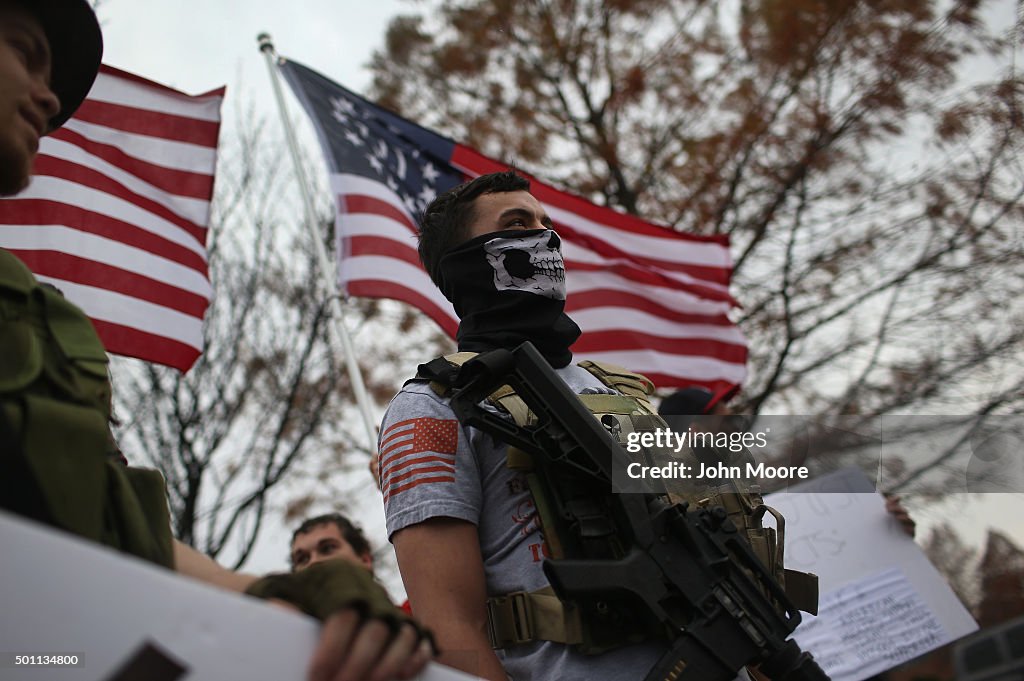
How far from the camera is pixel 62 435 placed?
4.23ft

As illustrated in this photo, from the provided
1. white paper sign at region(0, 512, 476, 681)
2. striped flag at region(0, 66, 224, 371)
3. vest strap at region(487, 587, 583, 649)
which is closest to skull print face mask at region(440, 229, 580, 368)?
vest strap at region(487, 587, 583, 649)

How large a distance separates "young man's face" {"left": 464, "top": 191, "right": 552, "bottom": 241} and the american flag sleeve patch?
764 millimetres

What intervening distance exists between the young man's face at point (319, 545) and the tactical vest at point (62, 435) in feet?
11.3

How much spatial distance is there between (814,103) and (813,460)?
17.3ft

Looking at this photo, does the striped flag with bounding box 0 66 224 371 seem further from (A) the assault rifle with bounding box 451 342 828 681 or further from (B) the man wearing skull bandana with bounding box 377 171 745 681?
(A) the assault rifle with bounding box 451 342 828 681

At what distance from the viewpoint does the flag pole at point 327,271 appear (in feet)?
15.4

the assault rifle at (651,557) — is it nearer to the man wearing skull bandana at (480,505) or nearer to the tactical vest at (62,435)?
the man wearing skull bandana at (480,505)

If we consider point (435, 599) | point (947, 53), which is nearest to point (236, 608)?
point (435, 599)

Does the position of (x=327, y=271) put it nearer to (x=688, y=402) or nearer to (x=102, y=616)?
(x=688, y=402)

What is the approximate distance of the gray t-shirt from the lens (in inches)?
79.0

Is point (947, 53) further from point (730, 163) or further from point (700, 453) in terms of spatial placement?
point (700, 453)

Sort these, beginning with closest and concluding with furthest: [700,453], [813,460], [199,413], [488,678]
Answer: [488,678], [700,453], [813,460], [199,413]

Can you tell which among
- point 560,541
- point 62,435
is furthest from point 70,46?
point 560,541

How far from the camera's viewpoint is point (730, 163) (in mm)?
Result: 8773
